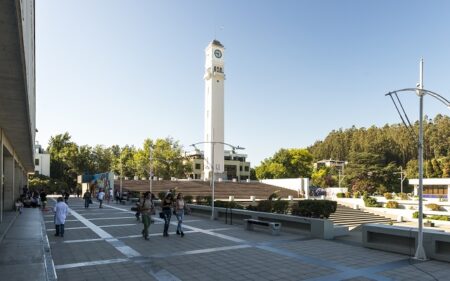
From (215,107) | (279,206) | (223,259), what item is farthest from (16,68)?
(215,107)

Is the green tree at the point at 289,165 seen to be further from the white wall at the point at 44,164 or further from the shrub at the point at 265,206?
the shrub at the point at 265,206

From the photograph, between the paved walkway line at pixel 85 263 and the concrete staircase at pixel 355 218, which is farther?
the concrete staircase at pixel 355 218

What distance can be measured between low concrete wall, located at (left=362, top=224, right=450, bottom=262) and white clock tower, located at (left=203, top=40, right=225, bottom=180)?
64.6m

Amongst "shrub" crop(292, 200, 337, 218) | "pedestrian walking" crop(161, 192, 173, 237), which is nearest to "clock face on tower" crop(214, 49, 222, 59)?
"shrub" crop(292, 200, 337, 218)

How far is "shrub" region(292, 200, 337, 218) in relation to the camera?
19609 mm

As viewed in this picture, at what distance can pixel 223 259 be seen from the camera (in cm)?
1138

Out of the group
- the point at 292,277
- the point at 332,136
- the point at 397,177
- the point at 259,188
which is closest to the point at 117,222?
the point at 292,277

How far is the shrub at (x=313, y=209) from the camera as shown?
19.6m

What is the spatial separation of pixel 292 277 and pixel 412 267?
3.73m

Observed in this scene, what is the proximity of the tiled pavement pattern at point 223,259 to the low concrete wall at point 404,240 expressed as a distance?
377mm

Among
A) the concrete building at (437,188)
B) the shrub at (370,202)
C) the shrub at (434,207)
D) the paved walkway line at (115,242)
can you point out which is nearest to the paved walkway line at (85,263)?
the paved walkway line at (115,242)

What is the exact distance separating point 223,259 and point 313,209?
9.65 m

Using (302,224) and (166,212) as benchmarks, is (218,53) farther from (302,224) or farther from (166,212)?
(166,212)

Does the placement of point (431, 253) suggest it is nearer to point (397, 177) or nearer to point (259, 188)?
point (259, 188)
